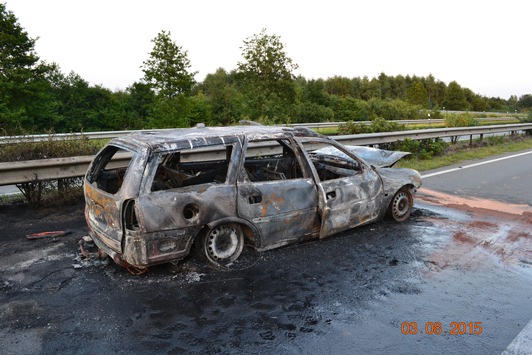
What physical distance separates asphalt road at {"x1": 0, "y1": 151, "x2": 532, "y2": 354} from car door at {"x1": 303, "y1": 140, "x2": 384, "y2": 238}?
27 cm

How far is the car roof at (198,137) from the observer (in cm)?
439

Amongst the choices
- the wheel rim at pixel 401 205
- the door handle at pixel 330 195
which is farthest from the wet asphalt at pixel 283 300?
the wheel rim at pixel 401 205

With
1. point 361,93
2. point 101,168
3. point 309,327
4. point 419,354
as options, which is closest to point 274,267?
point 309,327

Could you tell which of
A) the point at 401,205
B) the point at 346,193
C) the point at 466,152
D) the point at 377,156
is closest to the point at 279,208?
the point at 346,193

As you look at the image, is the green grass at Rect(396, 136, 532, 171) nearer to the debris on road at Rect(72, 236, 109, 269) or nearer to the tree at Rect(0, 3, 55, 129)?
the debris on road at Rect(72, 236, 109, 269)

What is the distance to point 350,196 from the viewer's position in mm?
5418

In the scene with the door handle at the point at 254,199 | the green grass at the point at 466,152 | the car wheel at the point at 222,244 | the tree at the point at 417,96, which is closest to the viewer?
the car wheel at the point at 222,244

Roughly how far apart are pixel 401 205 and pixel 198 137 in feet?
10.8

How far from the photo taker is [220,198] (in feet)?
14.6

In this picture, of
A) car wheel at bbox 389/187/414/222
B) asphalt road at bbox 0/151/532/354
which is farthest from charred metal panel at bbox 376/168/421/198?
asphalt road at bbox 0/151/532/354

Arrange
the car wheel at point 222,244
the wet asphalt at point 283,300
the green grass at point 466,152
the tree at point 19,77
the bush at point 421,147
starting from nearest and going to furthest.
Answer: the wet asphalt at point 283,300
the car wheel at point 222,244
the green grass at point 466,152
the bush at point 421,147
the tree at point 19,77

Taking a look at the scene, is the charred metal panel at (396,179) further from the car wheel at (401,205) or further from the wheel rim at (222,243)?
the wheel rim at (222,243)

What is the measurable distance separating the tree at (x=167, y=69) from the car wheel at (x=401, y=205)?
87.7 ft

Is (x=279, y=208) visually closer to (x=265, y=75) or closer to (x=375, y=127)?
(x=375, y=127)
